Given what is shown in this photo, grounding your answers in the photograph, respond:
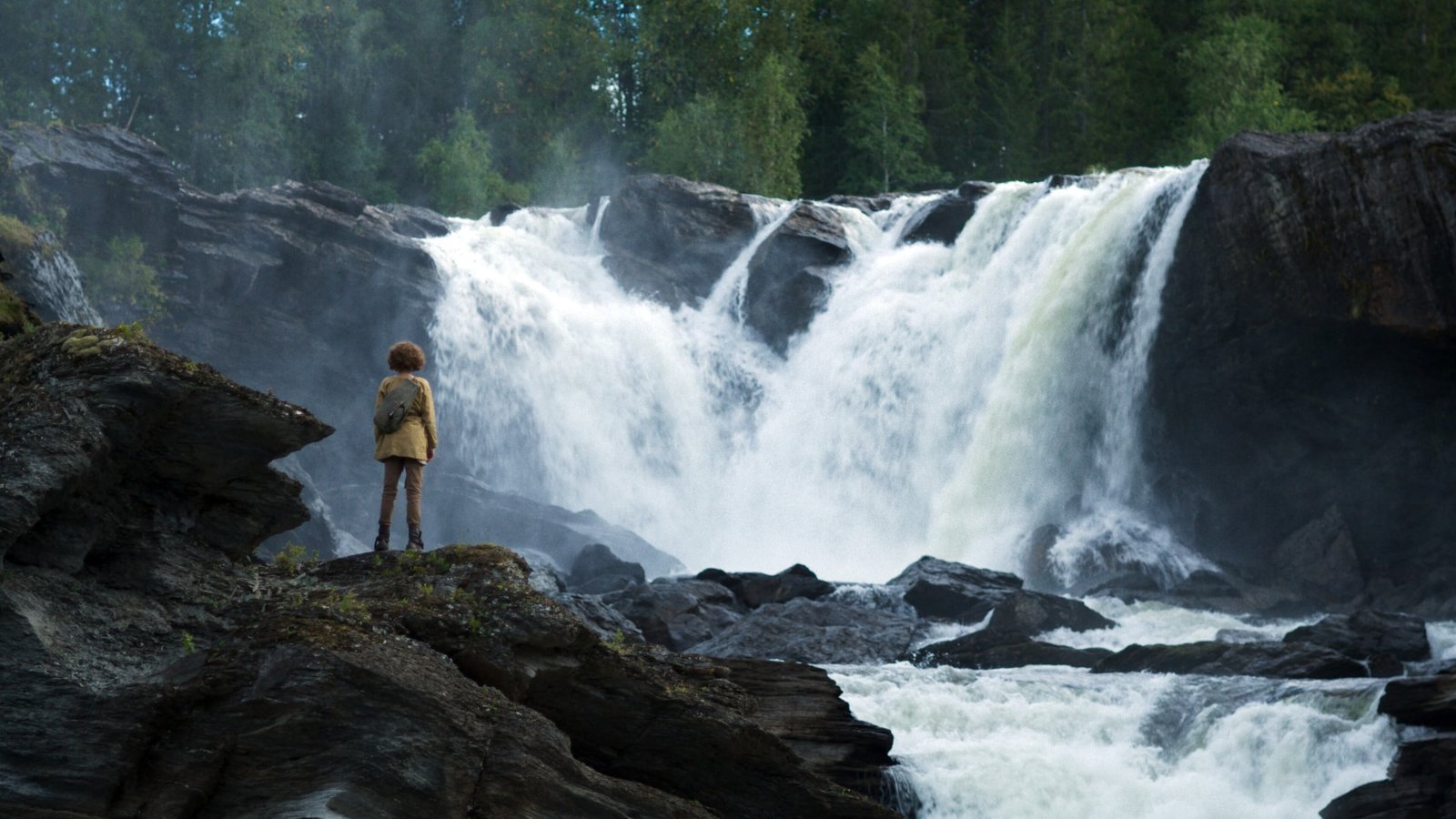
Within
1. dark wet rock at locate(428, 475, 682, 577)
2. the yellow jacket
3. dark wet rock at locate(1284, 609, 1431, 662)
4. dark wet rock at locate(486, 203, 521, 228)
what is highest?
dark wet rock at locate(486, 203, 521, 228)

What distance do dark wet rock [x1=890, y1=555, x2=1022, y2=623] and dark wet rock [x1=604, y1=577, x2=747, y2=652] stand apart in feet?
9.03

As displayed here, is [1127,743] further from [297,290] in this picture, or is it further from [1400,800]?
[297,290]

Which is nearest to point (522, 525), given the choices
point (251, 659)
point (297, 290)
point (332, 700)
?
point (297, 290)

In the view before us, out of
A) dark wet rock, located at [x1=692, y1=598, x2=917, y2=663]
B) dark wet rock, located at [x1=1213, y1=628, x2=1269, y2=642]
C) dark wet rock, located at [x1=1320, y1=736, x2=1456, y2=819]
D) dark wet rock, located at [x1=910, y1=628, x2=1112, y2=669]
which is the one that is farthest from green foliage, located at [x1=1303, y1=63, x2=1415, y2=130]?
dark wet rock, located at [x1=1320, y1=736, x2=1456, y2=819]

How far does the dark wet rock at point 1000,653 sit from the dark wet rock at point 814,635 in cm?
63

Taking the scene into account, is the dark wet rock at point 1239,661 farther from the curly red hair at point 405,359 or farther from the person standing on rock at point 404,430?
the curly red hair at point 405,359

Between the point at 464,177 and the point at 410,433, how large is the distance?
47.0 meters

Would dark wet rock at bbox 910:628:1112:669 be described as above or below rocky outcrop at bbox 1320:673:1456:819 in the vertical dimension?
above

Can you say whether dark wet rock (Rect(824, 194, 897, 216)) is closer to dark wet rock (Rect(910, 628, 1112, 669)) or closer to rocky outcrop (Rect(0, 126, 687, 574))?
rocky outcrop (Rect(0, 126, 687, 574))

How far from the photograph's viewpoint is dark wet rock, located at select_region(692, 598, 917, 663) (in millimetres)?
20297

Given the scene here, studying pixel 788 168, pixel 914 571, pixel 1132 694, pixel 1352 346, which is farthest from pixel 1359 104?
pixel 1132 694

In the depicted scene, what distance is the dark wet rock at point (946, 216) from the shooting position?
38.5m

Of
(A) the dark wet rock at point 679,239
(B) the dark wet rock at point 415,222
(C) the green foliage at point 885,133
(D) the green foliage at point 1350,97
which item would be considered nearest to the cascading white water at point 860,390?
(A) the dark wet rock at point 679,239

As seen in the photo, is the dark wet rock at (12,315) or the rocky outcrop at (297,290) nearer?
the dark wet rock at (12,315)
